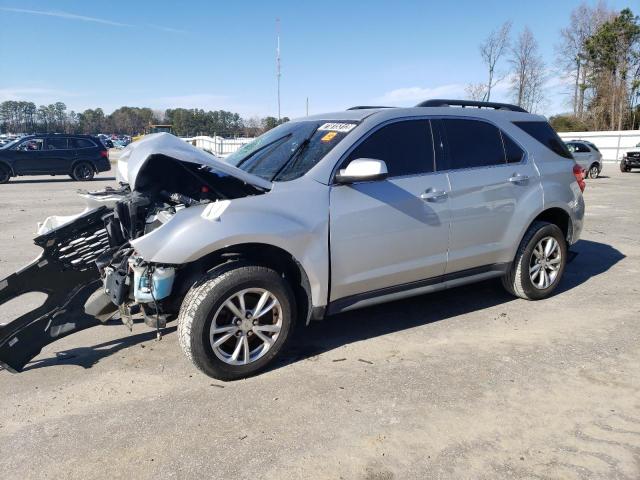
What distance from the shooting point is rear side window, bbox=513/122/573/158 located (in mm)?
4880

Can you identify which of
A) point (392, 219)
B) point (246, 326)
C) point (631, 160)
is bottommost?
point (246, 326)

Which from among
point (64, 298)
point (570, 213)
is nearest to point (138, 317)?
point (64, 298)

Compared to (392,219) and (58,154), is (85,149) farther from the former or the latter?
(392,219)

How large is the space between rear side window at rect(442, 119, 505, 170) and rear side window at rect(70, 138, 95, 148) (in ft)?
58.3

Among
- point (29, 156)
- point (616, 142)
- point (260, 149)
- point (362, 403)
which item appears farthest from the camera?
point (616, 142)

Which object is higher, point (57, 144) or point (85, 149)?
point (57, 144)

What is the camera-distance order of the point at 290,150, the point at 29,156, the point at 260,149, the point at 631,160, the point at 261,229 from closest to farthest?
the point at 261,229 < the point at 290,150 < the point at 260,149 < the point at 29,156 < the point at 631,160

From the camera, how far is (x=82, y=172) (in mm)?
19031

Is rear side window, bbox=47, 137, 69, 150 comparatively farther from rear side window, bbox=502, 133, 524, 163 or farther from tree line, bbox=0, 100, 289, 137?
tree line, bbox=0, 100, 289, 137

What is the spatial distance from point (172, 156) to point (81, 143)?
58.4 feet

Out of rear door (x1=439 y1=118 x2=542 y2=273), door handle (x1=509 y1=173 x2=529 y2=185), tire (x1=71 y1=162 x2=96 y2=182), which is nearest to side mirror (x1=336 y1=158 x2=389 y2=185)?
rear door (x1=439 y1=118 x2=542 y2=273)

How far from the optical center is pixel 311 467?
8.27ft

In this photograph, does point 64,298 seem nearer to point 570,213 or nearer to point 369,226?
point 369,226

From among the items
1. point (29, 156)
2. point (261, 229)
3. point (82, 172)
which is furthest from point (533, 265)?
point (29, 156)
